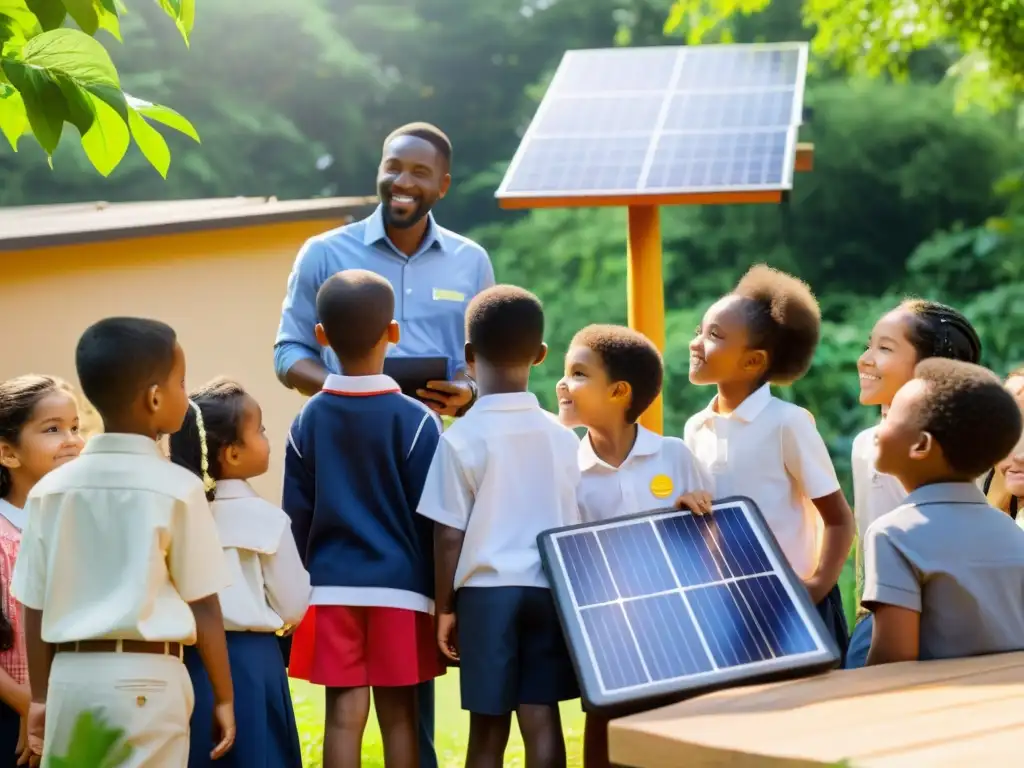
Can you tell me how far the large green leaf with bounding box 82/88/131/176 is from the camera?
334 centimetres

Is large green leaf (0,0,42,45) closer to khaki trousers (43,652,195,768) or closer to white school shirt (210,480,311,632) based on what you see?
white school shirt (210,480,311,632)

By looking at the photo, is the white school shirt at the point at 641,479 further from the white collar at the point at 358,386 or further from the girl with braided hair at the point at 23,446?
the girl with braided hair at the point at 23,446

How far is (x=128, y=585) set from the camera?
3455 millimetres

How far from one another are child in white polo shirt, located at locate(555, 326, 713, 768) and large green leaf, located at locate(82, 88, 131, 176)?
5.36 ft

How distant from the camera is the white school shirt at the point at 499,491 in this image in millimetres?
4105

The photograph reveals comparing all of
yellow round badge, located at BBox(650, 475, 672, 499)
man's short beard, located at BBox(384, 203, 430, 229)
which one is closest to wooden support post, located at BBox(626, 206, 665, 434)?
man's short beard, located at BBox(384, 203, 430, 229)

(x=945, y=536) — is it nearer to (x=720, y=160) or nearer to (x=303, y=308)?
(x=303, y=308)

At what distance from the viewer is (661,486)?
14.4ft

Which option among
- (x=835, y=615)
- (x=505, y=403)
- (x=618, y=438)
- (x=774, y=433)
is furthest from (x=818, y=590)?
(x=505, y=403)

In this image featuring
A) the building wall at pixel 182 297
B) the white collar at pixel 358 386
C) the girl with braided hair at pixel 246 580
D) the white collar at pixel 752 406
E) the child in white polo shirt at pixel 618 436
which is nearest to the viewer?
the girl with braided hair at pixel 246 580

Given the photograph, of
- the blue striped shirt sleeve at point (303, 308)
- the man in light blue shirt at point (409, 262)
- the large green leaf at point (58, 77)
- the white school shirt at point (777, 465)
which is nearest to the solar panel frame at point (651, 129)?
the man in light blue shirt at point (409, 262)

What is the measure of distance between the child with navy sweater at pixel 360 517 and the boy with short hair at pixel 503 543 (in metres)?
0.15

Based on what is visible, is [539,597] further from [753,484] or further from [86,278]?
[86,278]

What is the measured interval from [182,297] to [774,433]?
29.3 feet
